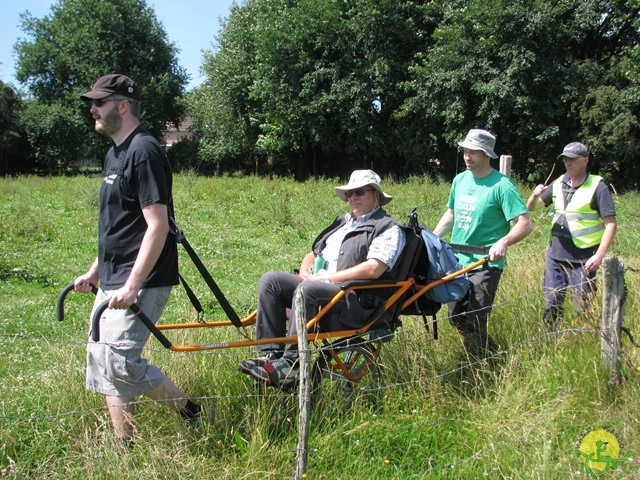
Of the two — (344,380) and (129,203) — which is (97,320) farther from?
(344,380)

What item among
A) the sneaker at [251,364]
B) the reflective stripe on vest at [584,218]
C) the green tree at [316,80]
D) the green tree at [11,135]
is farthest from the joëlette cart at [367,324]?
the green tree at [11,135]

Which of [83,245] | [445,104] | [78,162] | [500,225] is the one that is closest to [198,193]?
[83,245]

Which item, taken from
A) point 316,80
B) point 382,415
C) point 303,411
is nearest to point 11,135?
point 316,80

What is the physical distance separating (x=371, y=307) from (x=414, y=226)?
66cm

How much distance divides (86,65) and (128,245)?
44.9 m

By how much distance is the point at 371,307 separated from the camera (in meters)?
4.01

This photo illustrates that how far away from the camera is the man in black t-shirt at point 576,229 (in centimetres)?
498

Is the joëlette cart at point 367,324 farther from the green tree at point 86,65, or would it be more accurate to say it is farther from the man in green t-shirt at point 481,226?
the green tree at point 86,65

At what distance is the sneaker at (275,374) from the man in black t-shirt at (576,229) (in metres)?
2.33

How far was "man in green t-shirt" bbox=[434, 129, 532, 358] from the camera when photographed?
4609 millimetres

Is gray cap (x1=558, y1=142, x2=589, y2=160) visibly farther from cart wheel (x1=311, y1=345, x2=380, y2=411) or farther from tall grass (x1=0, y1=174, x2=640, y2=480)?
cart wheel (x1=311, y1=345, x2=380, y2=411)

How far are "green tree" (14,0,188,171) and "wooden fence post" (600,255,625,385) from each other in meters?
41.9

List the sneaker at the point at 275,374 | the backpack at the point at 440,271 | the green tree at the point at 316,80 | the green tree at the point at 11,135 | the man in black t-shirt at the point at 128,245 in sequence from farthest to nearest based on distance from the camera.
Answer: the green tree at the point at 11,135, the green tree at the point at 316,80, the backpack at the point at 440,271, the sneaker at the point at 275,374, the man in black t-shirt at the point at 128,245

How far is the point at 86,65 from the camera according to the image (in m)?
43.6
